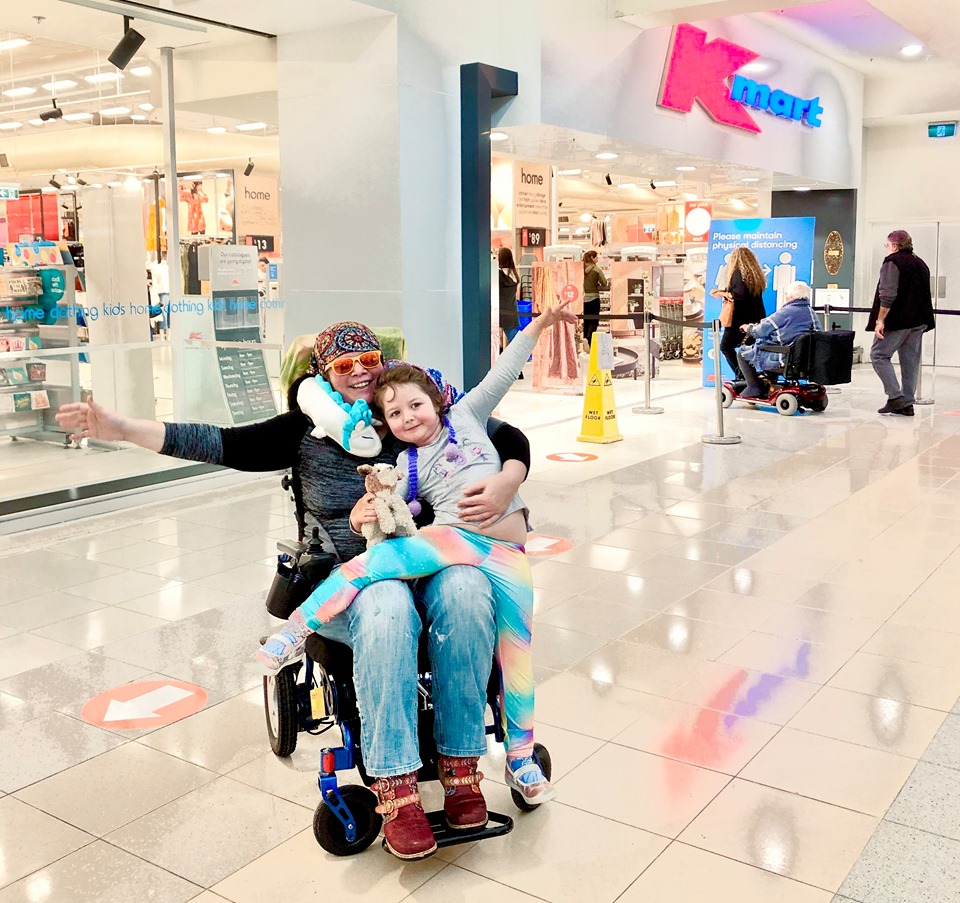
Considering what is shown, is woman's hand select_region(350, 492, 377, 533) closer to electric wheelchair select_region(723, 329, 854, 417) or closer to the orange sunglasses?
the orange sunglasses

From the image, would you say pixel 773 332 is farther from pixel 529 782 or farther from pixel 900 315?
pixel 529 782

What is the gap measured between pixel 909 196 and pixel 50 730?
1316 cm

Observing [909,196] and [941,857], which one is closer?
[941,857]

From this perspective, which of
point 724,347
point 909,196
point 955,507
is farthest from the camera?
point 909,196

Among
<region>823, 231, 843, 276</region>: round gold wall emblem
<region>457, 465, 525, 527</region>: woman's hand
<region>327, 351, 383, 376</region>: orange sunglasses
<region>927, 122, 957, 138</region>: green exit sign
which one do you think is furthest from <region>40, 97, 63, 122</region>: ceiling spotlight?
<region>927, 122, 957, 138</region>: green exit sign

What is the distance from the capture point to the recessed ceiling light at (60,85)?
6.20 m

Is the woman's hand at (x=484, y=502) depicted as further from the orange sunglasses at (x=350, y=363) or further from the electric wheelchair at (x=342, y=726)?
the orange sunglasses at (x=350, y=363)

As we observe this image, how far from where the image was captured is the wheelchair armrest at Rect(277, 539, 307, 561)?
2.64 meters

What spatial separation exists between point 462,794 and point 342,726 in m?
0.33

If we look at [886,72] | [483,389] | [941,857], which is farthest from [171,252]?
[886,72]

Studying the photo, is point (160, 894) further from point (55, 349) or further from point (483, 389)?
point (55, 349)

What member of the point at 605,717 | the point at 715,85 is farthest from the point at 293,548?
the point at 715,85

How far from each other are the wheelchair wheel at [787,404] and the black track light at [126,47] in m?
5.99

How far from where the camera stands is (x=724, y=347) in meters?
10.1
